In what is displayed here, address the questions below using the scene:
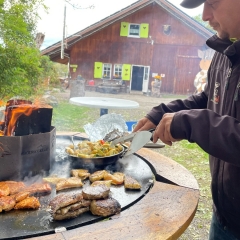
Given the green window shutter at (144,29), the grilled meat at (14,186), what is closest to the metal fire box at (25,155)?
the grilled meat at (14,186)

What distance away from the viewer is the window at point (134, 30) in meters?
17.9

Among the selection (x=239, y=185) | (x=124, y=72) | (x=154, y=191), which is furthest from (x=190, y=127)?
(x=124, y=72)

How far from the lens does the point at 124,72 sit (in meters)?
18.7

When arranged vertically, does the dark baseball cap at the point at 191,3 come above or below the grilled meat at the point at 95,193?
above

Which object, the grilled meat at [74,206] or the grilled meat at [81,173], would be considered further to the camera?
the grilled meat at [81,173]

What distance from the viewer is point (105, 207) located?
1.27 m

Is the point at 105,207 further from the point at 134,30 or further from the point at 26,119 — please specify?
the point at 134,30

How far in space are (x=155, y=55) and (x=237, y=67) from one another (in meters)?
18.0

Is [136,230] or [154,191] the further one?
[154,191]

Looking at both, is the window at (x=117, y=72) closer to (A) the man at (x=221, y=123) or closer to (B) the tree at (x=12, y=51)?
(B) the tree at (x=12, y=51)

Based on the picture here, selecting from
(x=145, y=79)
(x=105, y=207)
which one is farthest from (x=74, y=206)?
(x=145, y=79)

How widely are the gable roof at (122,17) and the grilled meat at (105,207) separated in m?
15.2

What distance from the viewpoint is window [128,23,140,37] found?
58.8 ft

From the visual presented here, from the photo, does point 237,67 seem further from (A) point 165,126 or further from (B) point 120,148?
(B) point 120,148
